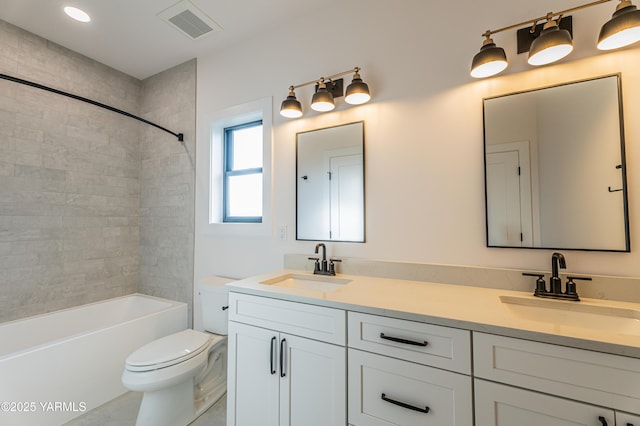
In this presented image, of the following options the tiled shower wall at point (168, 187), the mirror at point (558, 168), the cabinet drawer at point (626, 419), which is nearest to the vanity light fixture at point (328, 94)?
the mirror at point (558, 168)

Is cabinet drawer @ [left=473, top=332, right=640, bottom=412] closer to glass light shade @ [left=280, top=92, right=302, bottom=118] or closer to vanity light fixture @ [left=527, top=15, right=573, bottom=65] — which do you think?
vanity light fixture @ [left=527, top=15, right=573, bottom=65]

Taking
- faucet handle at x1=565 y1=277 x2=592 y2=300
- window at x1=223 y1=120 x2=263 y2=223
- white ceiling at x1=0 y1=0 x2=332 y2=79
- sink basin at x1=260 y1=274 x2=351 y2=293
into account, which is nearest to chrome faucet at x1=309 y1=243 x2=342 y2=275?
sink basin at x1=260 y1=274 x2=351 y2=293

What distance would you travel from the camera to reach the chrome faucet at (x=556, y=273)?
3.69 ft

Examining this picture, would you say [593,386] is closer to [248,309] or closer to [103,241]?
[248,309]

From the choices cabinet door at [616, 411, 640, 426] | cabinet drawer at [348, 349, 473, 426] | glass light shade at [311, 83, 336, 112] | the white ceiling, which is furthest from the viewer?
the white ceiling

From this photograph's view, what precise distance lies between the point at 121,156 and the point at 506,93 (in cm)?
326

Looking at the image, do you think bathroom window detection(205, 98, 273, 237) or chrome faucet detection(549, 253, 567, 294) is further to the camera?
bathroom window detection(205, 98, 273, 237)

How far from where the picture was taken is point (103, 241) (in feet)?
8.31

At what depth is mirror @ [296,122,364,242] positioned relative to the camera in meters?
1.69

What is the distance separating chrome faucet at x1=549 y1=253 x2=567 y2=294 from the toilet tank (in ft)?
6.19

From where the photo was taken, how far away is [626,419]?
2.38 feet

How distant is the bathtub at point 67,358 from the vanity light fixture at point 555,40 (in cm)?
276

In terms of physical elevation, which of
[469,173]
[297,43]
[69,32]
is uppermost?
[69,32]

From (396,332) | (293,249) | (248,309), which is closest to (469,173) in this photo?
(396,332)
